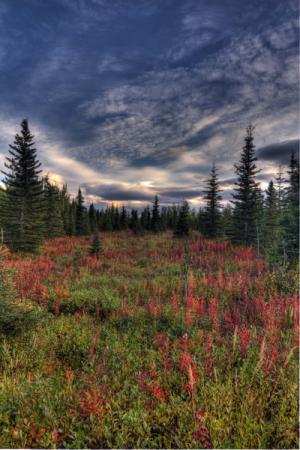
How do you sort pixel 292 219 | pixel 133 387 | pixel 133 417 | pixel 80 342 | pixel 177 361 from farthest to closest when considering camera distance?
pixel 292 219 < pixel 80 342 < pixel 177 361 < pixel 133 387 < pixel 133 417

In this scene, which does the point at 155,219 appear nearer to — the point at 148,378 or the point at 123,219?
the point at 123,219

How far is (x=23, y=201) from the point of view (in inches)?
784

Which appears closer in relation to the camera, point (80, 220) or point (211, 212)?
point (211, 212)

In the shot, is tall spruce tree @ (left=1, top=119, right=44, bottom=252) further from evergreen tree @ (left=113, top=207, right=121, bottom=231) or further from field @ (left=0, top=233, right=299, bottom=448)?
evergreen tree @ (left=113, top=207, right=121, bottom=231)

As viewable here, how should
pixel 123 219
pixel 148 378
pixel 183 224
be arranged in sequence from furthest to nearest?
pixel 123 219 < pixel 183 224 < pixel 148 378

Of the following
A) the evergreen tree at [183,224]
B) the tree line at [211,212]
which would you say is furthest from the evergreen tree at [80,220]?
the evergreen tree at [183,224]

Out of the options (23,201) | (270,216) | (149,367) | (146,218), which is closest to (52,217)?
(23,201)

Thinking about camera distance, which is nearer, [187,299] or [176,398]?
[176,398]

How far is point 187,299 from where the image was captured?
745 centimetres

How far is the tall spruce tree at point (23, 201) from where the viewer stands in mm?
19078

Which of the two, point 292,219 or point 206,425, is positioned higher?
point 292,219

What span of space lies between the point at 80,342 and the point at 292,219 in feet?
37.8

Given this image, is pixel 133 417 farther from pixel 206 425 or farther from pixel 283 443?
pixel 283 443

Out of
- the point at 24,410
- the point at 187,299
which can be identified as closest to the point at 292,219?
the point at 187,299
